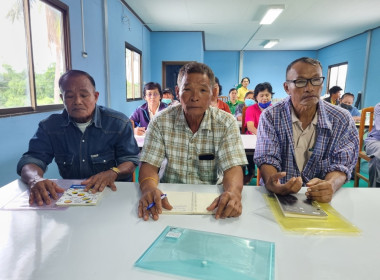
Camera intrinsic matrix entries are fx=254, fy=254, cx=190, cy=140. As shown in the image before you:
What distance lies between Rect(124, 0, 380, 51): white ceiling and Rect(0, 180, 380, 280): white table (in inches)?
200

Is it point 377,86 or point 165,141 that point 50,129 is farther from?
point 377,86

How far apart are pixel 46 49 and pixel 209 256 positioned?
2904mm

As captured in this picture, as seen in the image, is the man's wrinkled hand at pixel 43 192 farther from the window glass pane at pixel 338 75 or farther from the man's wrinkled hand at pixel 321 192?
the window glass pane at pixel 338 75

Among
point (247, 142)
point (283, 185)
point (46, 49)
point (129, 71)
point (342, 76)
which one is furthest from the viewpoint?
point (342, 76)

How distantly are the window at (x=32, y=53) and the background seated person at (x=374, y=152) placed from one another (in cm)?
328

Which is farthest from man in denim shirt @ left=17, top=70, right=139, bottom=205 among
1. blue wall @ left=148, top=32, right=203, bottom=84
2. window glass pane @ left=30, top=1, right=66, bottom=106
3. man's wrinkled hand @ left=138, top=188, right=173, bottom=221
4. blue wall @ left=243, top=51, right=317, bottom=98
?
blue wall @ left=243, top=51, right=317, bottom=98

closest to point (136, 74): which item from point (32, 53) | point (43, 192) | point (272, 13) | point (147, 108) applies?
point (147, 108)

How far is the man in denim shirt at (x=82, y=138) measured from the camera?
4.91 ft

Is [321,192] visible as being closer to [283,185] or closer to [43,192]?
[283,185]

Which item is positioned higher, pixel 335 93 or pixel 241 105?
pixel 335 93

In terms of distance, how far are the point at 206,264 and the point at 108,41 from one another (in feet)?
14.0

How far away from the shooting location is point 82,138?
158 cm

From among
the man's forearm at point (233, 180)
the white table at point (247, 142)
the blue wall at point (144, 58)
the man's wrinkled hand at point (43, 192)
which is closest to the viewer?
the man's wrinkled hand at point (43, 192)

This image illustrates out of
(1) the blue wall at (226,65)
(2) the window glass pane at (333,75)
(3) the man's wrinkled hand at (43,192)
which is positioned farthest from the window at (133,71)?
(2) the window glass pane at (333,75)
